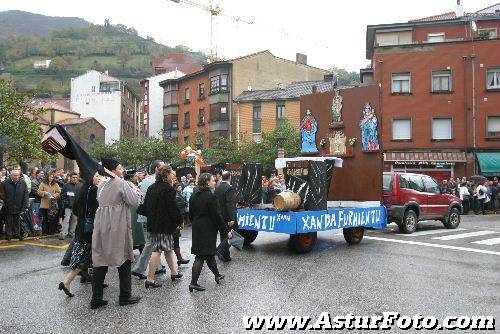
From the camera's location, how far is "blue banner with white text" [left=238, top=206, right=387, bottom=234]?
10555 millimetres

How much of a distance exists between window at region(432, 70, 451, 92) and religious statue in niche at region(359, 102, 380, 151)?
2271cm

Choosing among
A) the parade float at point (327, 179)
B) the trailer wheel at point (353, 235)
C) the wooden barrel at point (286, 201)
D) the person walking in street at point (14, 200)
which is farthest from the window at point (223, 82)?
the wooden barrel at point (286, 201)

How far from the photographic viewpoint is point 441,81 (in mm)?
33562

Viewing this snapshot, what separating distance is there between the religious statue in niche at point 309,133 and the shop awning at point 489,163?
67.4 feet

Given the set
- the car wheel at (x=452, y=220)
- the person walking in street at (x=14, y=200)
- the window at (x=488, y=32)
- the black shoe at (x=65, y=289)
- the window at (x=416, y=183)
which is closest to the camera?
the black shoe at (x=65, y=289)

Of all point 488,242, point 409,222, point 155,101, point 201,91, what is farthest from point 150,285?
point 155,101

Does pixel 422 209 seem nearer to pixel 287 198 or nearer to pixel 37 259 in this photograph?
pixel 287 198

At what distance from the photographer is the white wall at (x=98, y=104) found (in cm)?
6875

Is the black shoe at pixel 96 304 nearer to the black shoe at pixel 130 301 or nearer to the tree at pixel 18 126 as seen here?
the black shoe at pixel 130 301

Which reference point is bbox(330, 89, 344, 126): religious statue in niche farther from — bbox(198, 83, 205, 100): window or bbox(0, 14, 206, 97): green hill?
bbox(0, 14, 206, 97): green hill

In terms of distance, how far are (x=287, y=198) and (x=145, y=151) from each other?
36.4 m

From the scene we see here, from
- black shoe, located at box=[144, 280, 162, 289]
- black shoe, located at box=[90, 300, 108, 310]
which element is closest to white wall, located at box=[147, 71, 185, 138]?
black shoe, located at box=[144, 280, 162, 289]

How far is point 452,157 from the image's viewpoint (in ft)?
107

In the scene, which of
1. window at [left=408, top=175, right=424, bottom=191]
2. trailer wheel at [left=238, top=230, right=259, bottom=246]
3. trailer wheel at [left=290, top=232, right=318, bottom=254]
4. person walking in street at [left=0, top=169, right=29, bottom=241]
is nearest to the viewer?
trailer wheel at [left=290, top=232, right=318, bottom=254]
